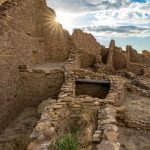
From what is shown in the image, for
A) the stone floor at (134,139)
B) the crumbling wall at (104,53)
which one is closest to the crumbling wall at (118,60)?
the crumbling wall at (104,53)

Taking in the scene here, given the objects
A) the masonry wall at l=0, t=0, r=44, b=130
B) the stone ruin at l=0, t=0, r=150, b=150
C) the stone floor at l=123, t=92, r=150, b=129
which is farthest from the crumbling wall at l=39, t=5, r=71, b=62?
the stone floor at l=123, t=92, r=150, b=129

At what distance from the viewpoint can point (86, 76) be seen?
13.2 m

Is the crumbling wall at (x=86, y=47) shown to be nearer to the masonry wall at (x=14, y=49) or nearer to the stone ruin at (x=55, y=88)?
the stone ruin at (x=55, y=88)

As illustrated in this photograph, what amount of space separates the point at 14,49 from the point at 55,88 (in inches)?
97.7

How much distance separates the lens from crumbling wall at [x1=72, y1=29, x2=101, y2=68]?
55.8 feet

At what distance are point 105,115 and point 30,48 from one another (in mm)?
6651

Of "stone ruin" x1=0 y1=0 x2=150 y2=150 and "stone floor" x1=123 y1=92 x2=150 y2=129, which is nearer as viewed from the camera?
"stone ruin" x1=0 y1=0 x2=150 y2=150

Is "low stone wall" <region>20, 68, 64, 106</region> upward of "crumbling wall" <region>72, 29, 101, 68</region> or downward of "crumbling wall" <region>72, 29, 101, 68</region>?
downward

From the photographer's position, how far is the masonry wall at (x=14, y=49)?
37.0 ft

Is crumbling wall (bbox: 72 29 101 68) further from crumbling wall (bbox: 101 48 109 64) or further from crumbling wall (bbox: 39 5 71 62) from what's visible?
crumbling wall (bbox: 101 48 109 64)

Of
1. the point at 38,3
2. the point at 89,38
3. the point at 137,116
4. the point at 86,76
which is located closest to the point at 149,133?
the point at 137,116

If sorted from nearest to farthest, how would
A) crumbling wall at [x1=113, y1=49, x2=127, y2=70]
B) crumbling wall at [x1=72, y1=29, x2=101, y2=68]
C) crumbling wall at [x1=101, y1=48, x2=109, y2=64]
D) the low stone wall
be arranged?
1. the low stone wall
2. crumbling wall at [x1=72, y1=29, x2=101, y2=68]
3. crumbling wall at [x1=113, y1=49, x2=127, y2=70]
4. crumbling wall at [x1=101, y1=48, x2=109, y2=64]

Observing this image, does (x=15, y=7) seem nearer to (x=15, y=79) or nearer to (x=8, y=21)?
(x=8, y=21)

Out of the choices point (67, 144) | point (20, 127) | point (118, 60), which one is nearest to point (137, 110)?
point (20, 127)
